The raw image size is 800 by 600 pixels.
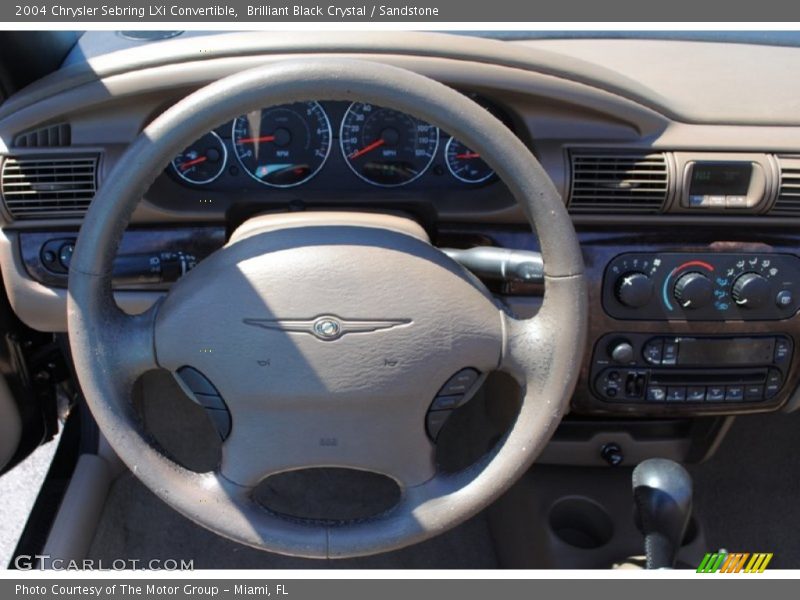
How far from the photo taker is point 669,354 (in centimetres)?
169

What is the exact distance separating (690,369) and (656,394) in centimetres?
9

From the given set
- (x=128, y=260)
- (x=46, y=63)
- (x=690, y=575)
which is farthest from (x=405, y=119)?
(x=690, y=575)

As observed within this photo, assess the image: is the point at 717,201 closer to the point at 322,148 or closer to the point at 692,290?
the point at 692,290

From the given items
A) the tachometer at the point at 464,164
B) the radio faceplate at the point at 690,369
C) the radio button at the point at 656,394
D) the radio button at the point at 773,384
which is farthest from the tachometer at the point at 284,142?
the radio button at the point at 773,384

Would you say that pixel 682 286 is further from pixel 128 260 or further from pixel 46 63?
pixel 46 63

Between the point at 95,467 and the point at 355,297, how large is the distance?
135 centimetres

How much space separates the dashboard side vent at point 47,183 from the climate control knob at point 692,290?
1.15 meters

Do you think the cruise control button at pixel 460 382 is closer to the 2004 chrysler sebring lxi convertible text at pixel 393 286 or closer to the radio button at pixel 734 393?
the 2004 chrysler sebring lxi convertible text at pixel 393 286

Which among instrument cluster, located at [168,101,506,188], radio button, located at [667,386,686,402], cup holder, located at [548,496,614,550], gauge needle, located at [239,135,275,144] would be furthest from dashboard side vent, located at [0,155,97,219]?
cup holder, located at [548,496,614,550]

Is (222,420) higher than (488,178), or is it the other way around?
(488,178)

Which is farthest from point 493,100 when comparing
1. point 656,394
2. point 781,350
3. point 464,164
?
point 781,350

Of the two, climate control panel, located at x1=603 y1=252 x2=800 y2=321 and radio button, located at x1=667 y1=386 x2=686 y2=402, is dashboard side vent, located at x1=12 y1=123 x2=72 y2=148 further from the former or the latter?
radio button, located at x1=667 y1=386 x2=686 y2=402

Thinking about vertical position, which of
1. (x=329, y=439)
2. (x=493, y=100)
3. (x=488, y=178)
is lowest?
(x=329, y=439)

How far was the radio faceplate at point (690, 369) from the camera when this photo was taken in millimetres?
1683
